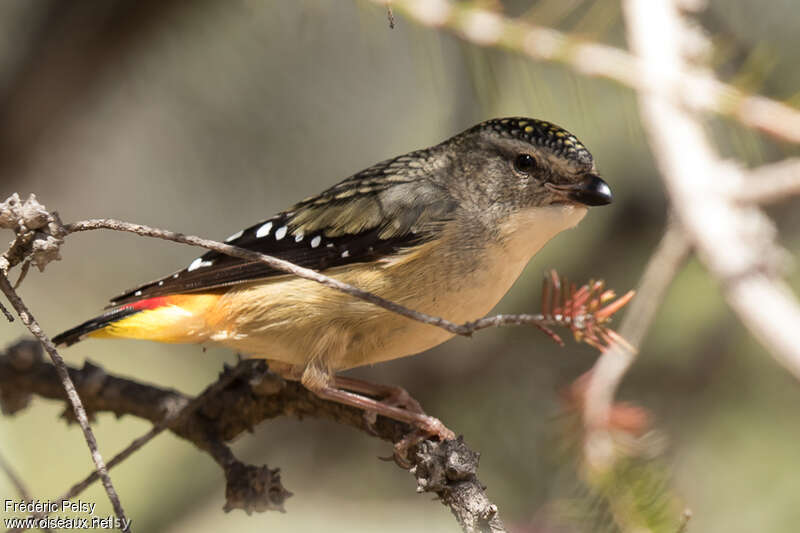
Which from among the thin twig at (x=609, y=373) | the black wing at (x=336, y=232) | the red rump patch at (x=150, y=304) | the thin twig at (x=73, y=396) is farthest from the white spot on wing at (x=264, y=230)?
the thin twig at (x=73, y=396)

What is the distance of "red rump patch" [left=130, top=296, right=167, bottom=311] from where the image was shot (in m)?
3.21

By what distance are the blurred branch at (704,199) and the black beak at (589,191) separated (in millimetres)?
459

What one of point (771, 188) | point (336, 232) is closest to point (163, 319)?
point (336, 232)

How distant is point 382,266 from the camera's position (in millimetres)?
2992

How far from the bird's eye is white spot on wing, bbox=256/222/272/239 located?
0.95 meters

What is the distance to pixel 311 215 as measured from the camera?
3.27m

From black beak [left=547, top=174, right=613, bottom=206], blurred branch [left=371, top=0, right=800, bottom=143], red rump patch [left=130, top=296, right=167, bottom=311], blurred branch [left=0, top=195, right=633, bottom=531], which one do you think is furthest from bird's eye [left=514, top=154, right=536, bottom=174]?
red rump patch [left=130, top=296, right=167, bottom=311]

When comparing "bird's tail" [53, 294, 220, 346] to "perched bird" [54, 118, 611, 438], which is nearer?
"perched bird" [54, 118, 611, 438]

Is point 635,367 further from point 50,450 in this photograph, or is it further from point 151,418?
point 50,450

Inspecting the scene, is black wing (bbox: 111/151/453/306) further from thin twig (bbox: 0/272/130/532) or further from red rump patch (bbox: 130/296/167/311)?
thin twig (bbox: 0/272/130/532)

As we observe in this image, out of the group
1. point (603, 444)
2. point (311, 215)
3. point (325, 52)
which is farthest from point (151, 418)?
point (325, 52)

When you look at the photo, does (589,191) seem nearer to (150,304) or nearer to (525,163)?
(525,163)

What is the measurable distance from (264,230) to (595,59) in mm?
1422

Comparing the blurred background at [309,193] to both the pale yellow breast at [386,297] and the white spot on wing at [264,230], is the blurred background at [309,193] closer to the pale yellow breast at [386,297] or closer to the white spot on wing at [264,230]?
the pale yellow breast at [386,297]
